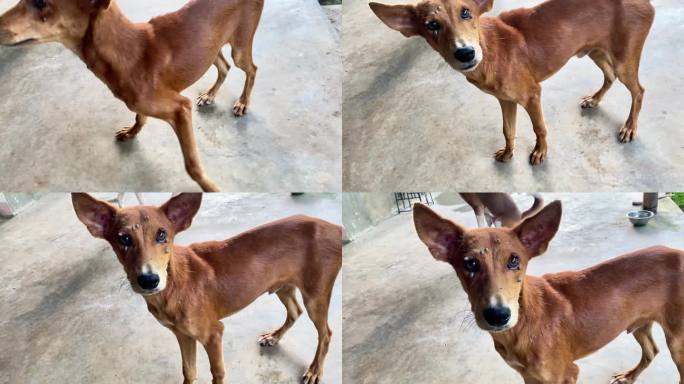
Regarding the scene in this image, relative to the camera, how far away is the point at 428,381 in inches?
160

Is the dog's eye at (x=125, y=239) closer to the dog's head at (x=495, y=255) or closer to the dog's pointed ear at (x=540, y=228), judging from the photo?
the dog's head at (x=495, y=255)

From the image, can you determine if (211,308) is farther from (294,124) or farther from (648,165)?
(648,165)

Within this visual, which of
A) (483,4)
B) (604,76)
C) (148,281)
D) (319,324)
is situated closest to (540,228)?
(483,4)

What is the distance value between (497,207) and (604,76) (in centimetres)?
102

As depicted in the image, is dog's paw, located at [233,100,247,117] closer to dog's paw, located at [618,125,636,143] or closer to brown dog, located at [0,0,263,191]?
brown dog, located at [0,0,263,191]

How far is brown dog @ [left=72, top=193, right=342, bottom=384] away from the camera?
3191 millimetres

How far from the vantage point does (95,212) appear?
3.28 metres

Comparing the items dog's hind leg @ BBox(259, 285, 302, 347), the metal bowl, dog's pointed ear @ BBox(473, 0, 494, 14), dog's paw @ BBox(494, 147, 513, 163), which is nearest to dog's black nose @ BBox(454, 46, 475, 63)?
dog's pointed ear @ BBox(473, 0, 494, 14)

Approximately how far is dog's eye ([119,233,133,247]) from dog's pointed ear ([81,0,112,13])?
98cm

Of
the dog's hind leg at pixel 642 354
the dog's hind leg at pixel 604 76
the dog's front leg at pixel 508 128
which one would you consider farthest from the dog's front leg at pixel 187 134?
the dog's hind leg at pixel 642 354

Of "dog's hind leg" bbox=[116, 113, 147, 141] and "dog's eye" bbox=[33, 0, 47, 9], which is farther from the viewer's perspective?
"dog's hind leg" bbox=[116, 113, 147, 141]

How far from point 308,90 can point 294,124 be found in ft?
1.06

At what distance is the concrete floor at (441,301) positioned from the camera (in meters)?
4.05

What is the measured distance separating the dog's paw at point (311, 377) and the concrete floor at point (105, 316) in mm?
58
